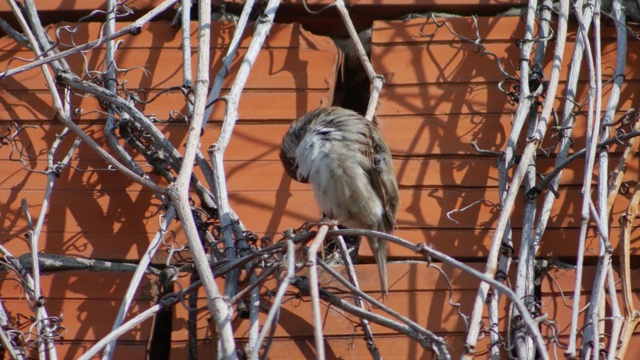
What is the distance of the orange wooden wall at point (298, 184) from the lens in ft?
11.3

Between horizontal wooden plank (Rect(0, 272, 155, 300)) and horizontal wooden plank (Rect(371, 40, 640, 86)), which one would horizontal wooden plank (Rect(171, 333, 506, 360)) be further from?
horizontal wooden plank (Rect(371, 40, 640, 86))

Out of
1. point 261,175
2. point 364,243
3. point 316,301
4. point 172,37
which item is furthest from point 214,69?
point 316,301

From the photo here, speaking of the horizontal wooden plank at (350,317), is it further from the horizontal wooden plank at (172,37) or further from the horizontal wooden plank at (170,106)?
the horizontal wooden plank at (172,37)

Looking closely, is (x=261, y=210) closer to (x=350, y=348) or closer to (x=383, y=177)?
(x=383, y=177)

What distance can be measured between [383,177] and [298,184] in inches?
12.8

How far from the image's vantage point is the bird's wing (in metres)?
3.73

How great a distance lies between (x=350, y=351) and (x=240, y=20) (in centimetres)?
131

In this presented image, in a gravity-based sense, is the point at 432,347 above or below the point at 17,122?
below

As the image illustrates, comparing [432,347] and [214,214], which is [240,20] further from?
[432,347]

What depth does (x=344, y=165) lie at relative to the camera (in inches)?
155

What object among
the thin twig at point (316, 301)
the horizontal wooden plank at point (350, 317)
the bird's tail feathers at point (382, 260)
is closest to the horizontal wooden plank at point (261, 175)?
the bird's tail feathers at point (382, 260)

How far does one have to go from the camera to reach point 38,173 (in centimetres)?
375

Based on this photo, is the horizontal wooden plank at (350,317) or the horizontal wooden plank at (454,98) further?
the horizontal wooden plank at (454,98)

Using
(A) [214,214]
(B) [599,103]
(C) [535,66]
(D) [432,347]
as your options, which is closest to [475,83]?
(C) [535,66]
